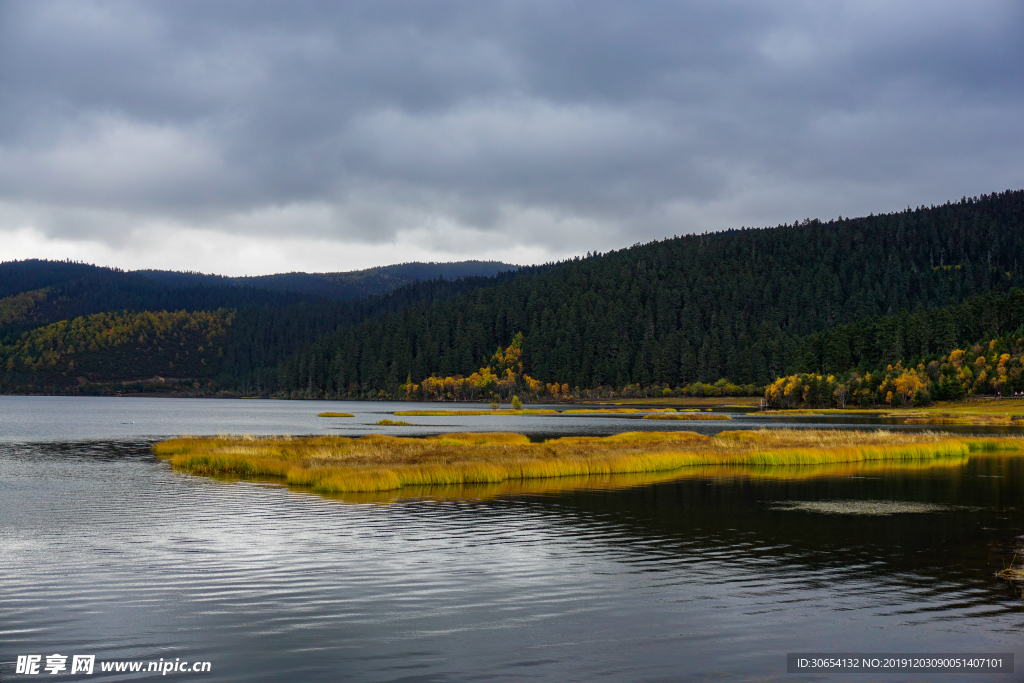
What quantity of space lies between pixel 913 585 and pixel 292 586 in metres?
18.5

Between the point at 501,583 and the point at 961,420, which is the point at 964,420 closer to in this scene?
the point at 961,420

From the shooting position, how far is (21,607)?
1998 centimetres

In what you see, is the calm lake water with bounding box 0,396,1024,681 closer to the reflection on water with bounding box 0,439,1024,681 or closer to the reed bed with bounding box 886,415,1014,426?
the reflection on water with bounding box 0,439,1024,681

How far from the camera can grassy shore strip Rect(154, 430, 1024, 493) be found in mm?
47844

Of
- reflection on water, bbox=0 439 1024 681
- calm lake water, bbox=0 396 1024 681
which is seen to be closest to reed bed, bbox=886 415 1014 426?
reflection on water, bbox=0 439 1024 681

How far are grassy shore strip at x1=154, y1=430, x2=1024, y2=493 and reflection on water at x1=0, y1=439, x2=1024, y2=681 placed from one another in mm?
4641

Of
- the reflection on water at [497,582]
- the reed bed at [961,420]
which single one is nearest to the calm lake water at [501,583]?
the reflection on water at [497,582]

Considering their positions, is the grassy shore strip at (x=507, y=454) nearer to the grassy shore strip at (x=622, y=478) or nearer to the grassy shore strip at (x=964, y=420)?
the grassy shore strip at (x=622, y=478)

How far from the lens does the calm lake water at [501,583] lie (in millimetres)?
16750

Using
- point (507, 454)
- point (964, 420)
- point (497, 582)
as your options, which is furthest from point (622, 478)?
point (964, 420)

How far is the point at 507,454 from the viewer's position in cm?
5803

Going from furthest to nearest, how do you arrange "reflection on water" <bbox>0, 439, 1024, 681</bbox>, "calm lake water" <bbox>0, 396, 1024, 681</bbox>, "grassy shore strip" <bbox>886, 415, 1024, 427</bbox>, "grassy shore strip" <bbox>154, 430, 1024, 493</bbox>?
"grassy shore strip" <bbox>886, 415, 1024, 427</bbox>
"grassy shore strip" <bbox>154, 430, 1024, 493</bbox>
"reflection on water" <bbox>0, 439, 1024, 681</bbox>
"calm lake water" <bbox>0, 396, 1024, 681</bbox>

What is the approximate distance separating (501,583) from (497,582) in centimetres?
18

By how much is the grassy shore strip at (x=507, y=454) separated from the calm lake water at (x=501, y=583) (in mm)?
6340
